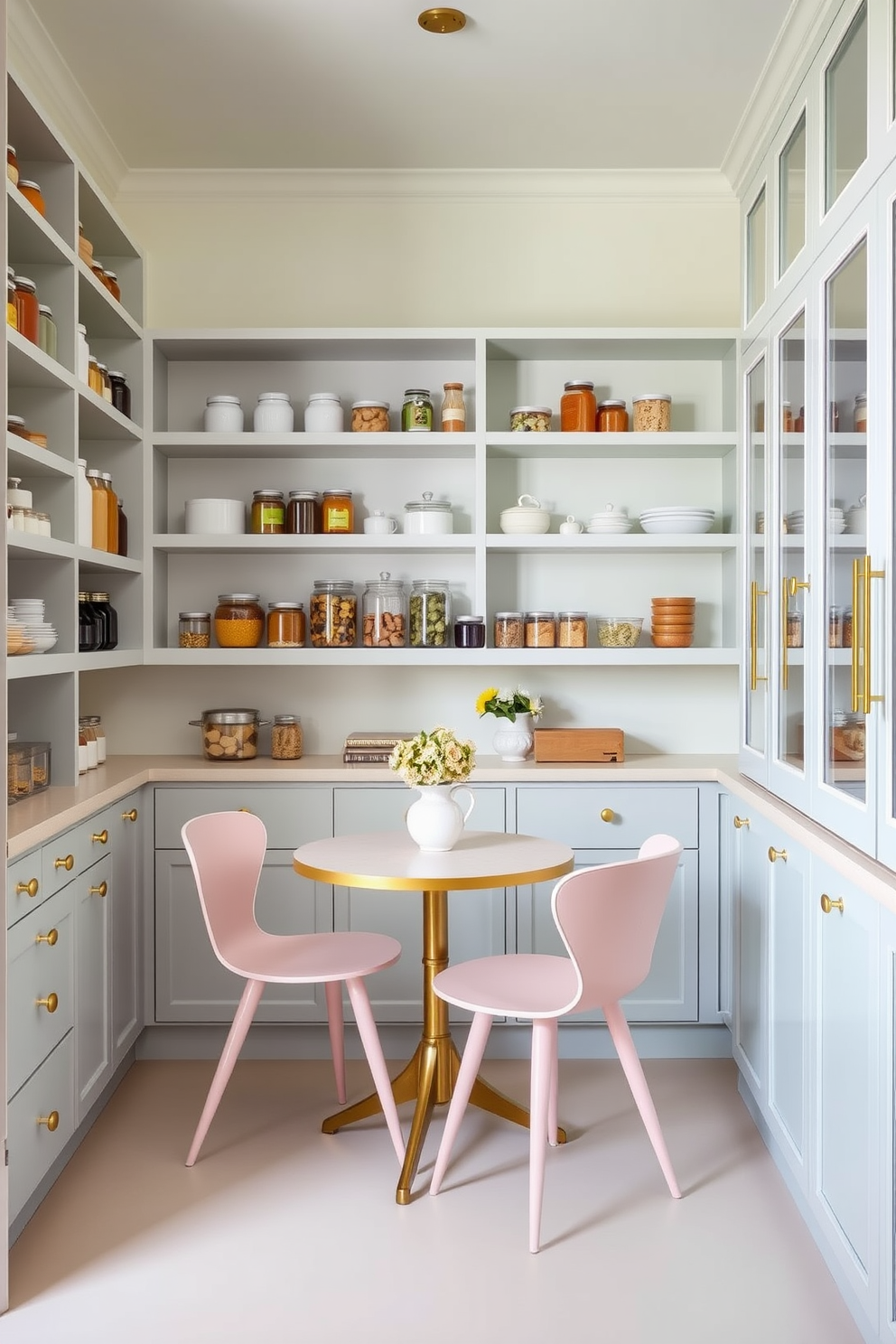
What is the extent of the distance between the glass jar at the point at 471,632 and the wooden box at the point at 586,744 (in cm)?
37

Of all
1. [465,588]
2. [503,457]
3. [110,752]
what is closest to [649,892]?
[465,588]

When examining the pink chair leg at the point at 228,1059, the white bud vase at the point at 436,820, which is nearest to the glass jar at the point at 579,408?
the white bud vase at the point at 436,820

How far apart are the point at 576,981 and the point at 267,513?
71.2 inches

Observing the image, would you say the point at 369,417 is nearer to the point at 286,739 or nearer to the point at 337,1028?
the point at 286,739

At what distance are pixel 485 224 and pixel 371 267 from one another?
16.5 inches

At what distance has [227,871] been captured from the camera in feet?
9.39

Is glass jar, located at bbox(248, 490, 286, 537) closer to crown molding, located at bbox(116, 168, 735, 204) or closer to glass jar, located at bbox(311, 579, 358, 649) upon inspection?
glass jar, located at bbox(311, 579, 358, 649)

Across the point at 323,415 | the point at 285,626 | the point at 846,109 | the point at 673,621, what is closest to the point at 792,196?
the point at 846,109

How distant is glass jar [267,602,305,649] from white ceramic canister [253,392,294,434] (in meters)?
0.57

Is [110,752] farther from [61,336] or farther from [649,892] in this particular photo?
[649,892]

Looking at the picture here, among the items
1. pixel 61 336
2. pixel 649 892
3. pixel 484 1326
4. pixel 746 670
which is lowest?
pixel 484 1326

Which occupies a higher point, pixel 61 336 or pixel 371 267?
pixel 371 267

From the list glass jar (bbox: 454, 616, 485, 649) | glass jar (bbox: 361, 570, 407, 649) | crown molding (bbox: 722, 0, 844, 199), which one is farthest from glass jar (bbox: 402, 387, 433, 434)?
crown molding (bbox: 722, 0, 844, 199)

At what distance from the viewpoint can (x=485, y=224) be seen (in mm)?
3705
